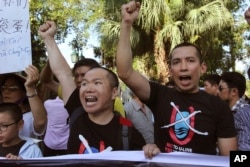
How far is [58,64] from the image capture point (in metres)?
3.19

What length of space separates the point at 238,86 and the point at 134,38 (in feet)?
35.5

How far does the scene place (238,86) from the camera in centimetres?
464

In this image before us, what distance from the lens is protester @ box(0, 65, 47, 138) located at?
3.27 meters

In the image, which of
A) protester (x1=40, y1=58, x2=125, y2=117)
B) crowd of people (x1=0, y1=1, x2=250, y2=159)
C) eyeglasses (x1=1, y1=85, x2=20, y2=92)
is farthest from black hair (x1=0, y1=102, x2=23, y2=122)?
eyeglasses (x1=1, y1=85, x2=20, y2=92)

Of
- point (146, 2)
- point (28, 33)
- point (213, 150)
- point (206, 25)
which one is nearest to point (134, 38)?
point (146, 2)

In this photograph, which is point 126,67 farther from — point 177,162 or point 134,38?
point 134,38

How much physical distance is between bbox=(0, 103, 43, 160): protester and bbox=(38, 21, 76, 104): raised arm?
36 cm

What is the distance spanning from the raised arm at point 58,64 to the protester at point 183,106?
1.84 ft

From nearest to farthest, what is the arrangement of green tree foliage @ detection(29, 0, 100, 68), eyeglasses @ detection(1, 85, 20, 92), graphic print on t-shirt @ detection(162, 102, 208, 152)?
graphic print on t-shirt @ detection(162, 102, 208, 152), eyeglasses @ detection(1, 85, 20, 92), green tree foliage @ detection(29, 0, 100, 68)

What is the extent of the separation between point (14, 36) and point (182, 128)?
1.64m

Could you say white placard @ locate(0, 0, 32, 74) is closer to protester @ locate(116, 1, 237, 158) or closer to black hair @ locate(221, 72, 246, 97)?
protester @ locate(116, 1, 237, 158)

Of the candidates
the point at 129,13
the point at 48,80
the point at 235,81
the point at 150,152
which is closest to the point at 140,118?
the point at 48,80

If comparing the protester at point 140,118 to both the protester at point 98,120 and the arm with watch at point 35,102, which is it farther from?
the protester at point 98,120

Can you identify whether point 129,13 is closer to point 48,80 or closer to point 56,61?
point 56,61
